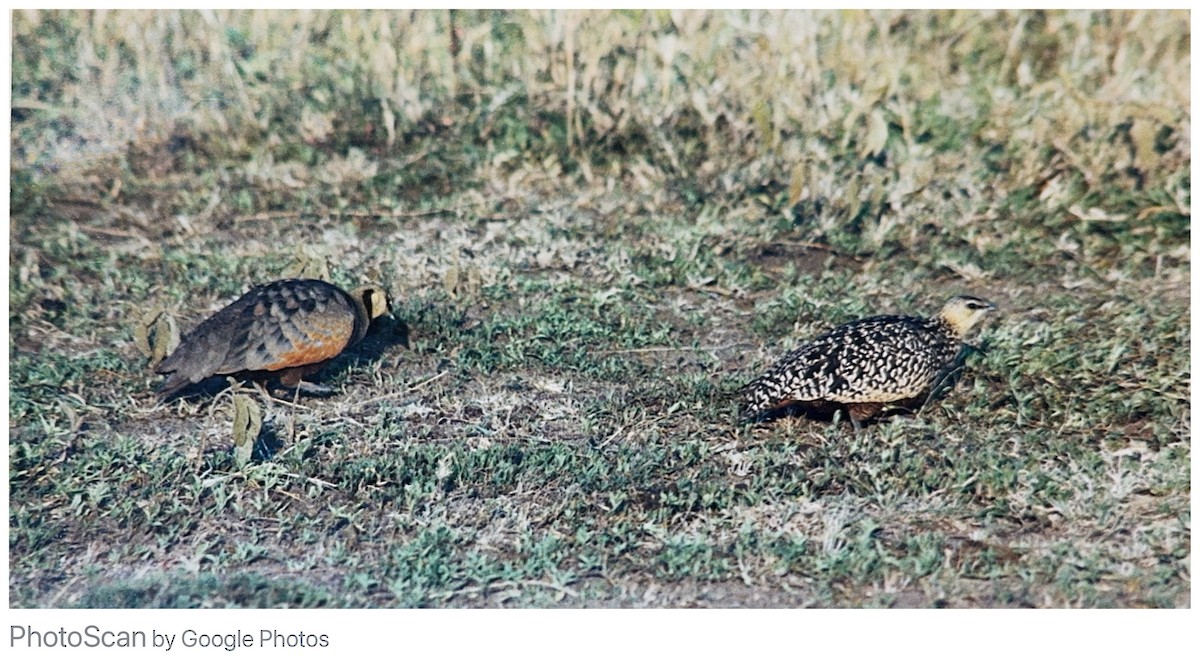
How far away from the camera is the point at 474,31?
876cm

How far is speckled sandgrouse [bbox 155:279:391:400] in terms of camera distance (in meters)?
6.01

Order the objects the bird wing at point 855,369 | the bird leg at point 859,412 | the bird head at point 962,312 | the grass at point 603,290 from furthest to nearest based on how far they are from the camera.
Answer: the bird head at point 962,312 < the bird leg at point 859,412 < the bird wing at point 855,369 < the grass at point 603,290

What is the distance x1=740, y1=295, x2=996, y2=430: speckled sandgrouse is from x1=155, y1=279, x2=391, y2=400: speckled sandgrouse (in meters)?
1.86

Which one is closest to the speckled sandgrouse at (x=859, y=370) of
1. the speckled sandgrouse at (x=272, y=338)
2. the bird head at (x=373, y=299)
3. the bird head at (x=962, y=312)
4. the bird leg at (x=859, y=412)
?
the bird leg at (x=859, y=412)

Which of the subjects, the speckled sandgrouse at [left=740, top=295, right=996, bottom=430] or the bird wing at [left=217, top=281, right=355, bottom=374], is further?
the bird wing at [left=217, top=281, right=355, bottom=374]

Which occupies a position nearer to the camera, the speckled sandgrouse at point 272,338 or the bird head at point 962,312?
the speckled sandgrouse at point 272,338

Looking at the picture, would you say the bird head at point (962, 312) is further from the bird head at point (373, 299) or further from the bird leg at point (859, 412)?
the bird head at point (373, 299)

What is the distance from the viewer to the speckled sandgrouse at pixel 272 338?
19.7 ft

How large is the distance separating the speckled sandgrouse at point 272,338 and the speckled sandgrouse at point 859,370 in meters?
1.86

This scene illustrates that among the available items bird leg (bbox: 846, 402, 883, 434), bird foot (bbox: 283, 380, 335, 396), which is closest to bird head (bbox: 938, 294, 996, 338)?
bird leg (bbox: 846, 402, 883, 434)

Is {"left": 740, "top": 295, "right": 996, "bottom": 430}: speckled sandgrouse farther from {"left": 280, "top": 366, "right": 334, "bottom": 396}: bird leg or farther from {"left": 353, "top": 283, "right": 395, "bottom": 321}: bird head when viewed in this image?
{"left": 280, "top": 366, "right": 334, "bottom": 396}: bird leg

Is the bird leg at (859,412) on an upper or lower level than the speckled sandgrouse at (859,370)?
lower

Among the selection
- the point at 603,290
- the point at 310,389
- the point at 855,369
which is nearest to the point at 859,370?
the point at 855,369
